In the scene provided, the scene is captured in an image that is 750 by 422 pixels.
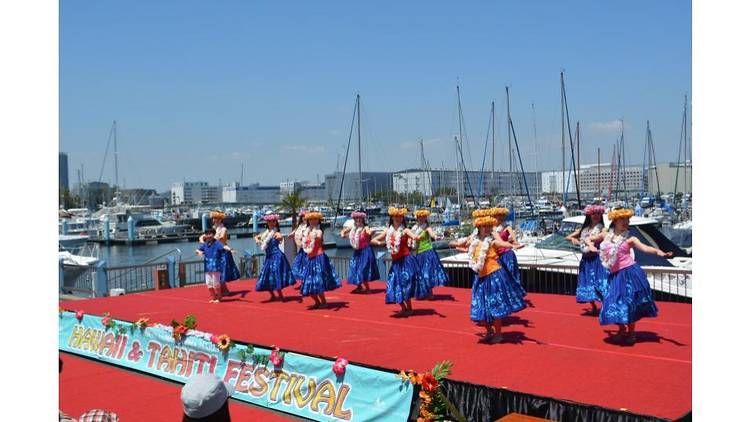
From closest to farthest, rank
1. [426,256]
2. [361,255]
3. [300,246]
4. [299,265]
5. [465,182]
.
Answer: [426,256] → [300,246] → [299,265] → [361,255] → [465,182]

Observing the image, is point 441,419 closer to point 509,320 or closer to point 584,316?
point 509,320

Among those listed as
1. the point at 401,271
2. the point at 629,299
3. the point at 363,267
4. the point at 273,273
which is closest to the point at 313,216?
the point at 273,273

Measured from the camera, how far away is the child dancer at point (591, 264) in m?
9.90

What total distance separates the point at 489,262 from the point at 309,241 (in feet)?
13.8

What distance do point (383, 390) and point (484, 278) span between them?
2.60 metres

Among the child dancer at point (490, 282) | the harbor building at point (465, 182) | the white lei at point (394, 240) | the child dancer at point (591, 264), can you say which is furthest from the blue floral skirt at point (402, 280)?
the harbor building at point (465, 182)

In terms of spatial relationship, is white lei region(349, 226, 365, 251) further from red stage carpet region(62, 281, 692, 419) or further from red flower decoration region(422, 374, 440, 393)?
red flower decoration region(422, 374, 440, 393)

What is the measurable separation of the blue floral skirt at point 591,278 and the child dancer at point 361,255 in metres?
4.61

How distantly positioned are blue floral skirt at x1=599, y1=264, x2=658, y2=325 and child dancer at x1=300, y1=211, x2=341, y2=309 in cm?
524

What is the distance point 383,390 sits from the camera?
641 cm

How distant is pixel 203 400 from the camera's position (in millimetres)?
3330

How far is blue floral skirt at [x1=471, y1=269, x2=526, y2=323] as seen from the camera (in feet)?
27.3

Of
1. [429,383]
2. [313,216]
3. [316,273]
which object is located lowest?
[429,383]

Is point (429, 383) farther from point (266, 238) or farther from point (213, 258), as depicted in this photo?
point (213, 258)
